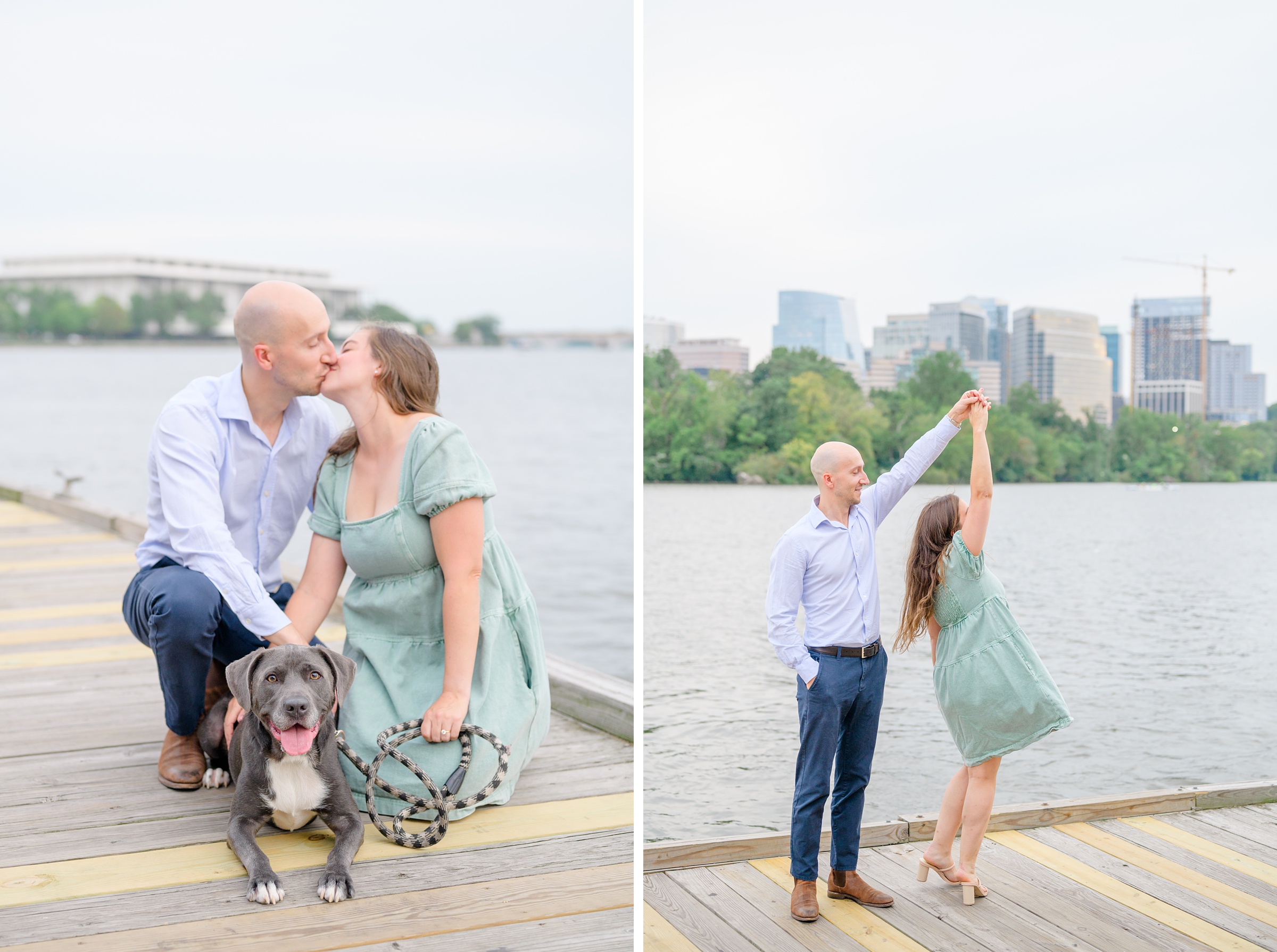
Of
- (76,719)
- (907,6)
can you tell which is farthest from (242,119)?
(76,719)

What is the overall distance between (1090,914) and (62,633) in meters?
3.72

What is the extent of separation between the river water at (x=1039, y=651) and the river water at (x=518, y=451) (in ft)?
4.36

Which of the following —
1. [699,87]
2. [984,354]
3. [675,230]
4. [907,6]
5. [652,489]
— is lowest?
[652,489]

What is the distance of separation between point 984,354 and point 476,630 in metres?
7.26

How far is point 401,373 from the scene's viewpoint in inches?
112

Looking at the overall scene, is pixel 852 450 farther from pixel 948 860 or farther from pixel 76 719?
pixel 76 719

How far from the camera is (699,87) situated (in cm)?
3884

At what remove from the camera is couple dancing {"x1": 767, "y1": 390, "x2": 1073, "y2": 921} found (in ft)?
8.25

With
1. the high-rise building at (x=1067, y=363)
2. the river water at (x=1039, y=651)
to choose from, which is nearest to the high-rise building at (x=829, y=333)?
the high-rise building at (x=1067, y=363)

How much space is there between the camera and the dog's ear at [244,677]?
2.42 meters

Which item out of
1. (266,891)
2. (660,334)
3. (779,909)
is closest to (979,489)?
(779,909)

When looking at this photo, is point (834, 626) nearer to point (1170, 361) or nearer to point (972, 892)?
point (972, 892)

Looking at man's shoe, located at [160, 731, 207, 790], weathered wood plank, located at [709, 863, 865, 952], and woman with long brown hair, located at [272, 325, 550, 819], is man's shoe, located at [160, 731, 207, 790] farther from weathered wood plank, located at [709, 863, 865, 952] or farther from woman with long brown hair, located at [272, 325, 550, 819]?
weathered wood plank, located at [709, 863, 865, 952]

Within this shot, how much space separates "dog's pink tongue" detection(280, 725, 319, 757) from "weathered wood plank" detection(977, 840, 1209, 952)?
1.62 metres
